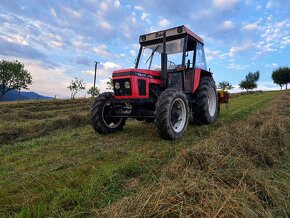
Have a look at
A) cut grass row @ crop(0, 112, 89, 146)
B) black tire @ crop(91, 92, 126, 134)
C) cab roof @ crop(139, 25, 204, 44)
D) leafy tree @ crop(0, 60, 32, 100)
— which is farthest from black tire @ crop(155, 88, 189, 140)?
leafy tree @ crop(0, 60, 32, 100)

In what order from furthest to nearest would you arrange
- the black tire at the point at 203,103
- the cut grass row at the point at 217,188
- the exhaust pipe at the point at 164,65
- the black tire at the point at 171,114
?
the black tire at the point at 203,103, the exhaust pipe at the point at 164,65, the black tire at the point at 171,114, the cut grass row at the point at 217,188

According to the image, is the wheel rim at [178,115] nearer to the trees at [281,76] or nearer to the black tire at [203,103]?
the black tire at [203,103]

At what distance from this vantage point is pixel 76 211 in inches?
117

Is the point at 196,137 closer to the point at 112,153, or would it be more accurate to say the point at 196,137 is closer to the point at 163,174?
the point at 112,153

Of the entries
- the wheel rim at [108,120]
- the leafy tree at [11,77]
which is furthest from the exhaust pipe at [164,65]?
the leafy tree at [11,77]

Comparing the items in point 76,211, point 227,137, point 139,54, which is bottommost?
point 76,211

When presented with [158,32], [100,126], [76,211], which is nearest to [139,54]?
[158,32]

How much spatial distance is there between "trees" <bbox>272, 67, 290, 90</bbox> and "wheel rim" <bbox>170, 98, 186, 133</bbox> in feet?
248

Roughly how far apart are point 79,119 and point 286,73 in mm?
74767

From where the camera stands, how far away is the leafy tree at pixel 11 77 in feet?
210

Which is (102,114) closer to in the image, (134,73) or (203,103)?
(134,73)

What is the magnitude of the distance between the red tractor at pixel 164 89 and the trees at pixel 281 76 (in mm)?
73259

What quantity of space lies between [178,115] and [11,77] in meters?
65.6

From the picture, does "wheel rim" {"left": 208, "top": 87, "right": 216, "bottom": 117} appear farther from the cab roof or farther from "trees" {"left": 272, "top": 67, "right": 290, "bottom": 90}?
"trees" {"left": 272, "top": 67, "right": 290, "bottom": 90}
